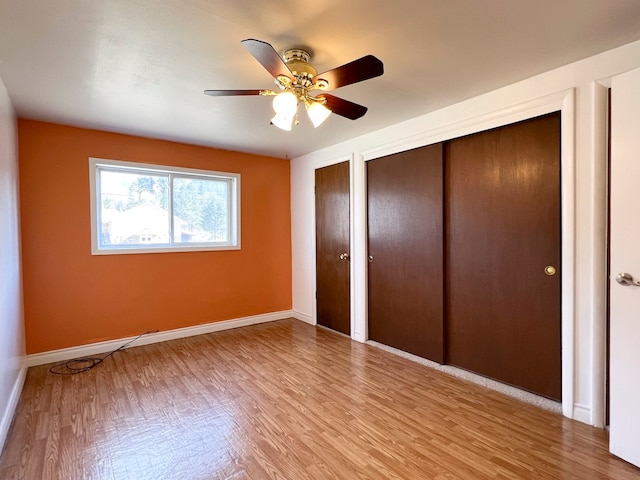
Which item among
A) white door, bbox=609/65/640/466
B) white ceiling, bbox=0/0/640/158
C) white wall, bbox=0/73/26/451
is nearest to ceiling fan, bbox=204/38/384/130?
white ceiling, bbox=0/0/640/158

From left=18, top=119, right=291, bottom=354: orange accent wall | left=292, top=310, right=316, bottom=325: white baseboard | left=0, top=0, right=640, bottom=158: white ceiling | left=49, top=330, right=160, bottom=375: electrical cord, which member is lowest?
left=49, top=330, right=160, bottom=375: electrical cord

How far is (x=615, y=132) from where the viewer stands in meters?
1.81

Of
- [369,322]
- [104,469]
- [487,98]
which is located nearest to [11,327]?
[104,469]

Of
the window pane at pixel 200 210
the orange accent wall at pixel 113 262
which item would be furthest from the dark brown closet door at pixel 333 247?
the window pane at pixel 200 210

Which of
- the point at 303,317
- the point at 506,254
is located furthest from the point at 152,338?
the point at 506,254

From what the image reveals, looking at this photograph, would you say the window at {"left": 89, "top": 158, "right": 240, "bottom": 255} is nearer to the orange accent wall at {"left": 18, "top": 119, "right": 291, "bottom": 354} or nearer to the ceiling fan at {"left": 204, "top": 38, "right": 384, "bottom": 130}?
the orange accent wall at {"left": 18, "top": 119, "right": 291, "bottom": 354}

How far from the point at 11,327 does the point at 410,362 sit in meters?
3.26

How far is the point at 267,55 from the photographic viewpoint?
1538mm

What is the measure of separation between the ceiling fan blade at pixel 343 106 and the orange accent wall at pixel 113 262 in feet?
8.23

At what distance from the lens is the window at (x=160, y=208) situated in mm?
3507

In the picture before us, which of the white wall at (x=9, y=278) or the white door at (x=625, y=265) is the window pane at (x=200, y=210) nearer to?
the white wall at (x=9, y=278)

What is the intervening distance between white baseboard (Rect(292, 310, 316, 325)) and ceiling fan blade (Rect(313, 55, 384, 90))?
10.9 feet

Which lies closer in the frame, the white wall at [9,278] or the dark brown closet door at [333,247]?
the white wall at [9,278]

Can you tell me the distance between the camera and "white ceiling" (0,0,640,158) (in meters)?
1.59
